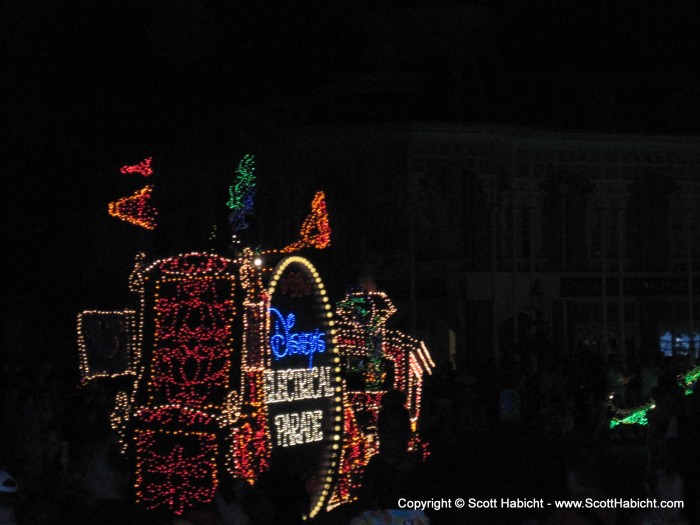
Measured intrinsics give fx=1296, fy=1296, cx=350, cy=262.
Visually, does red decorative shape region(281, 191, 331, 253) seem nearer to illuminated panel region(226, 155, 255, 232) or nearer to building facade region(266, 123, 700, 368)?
illuminated panel region(226, 155, 255, 232)

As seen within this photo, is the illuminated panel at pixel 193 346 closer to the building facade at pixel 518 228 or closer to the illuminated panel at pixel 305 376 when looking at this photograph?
the illuminated panel at pixel 305 376

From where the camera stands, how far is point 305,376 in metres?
12.5

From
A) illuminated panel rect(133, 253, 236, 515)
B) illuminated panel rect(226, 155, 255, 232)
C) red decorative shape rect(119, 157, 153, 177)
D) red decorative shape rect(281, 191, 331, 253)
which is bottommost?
illuminated panel rect(133, 253, 236, 515)

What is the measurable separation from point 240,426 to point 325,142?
18843 mm

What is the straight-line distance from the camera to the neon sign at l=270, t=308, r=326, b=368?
40.5 ft

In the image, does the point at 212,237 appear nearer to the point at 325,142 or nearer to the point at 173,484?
the point at 173,484

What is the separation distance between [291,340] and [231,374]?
42.8 inches

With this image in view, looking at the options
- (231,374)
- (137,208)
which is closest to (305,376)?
(231,374)

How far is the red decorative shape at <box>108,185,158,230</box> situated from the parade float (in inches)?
0.5

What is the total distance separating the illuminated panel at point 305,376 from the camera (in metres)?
12.3

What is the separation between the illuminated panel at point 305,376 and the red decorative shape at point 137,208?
151 cm

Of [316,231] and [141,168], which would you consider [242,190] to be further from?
[316,231]

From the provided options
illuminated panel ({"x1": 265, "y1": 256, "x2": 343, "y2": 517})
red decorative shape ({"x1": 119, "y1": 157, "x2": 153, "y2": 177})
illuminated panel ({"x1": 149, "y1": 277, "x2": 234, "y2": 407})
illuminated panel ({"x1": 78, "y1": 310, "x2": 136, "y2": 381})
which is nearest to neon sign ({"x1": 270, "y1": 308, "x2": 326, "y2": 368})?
illuminated panel ({"x1": 265, "y1": 256, "x2": 343, "y2": 517})

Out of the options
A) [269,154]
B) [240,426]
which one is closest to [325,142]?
[269,154]
